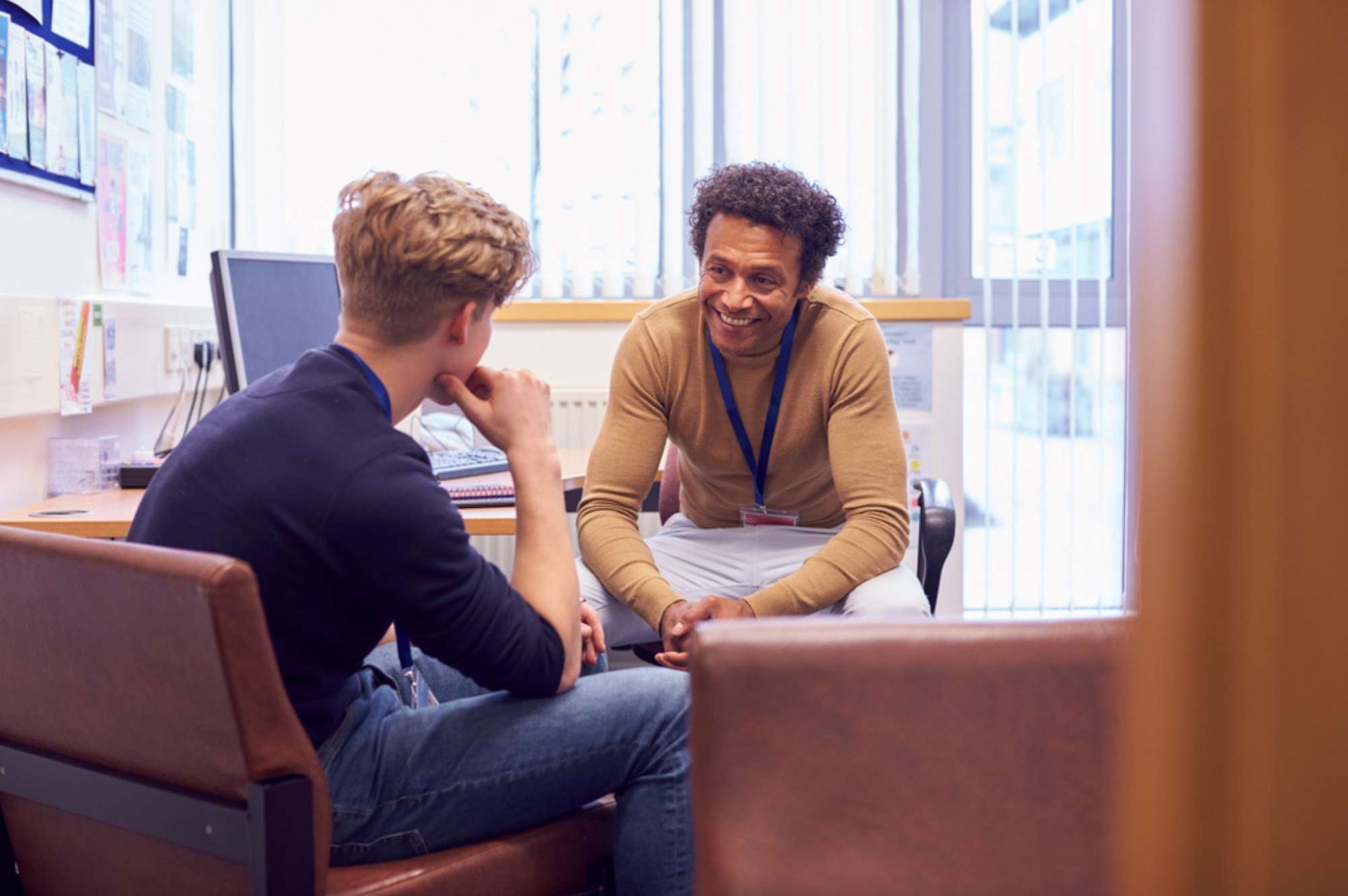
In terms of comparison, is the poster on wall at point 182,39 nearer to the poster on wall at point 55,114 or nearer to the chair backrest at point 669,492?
the poster on wall at point 55,114

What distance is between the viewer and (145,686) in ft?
3.23

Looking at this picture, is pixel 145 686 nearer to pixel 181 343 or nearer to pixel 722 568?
pixel 722 568

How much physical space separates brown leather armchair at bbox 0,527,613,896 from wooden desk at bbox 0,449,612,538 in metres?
0.67

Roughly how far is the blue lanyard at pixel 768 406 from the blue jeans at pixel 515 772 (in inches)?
30.2

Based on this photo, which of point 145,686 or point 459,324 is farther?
point 459,324

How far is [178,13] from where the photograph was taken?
289 centimetres

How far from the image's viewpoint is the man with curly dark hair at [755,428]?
6.32 ft

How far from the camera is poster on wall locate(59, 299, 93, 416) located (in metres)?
2.18

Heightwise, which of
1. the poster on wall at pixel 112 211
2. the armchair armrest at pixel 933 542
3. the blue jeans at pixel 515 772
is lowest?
the blue jeans at pixel 515 772

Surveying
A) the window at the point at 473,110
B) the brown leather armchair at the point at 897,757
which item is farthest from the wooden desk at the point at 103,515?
the window at the point at 473,110

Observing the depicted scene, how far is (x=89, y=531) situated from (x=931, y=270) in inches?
97.5

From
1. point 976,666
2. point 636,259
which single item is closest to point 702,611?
point 976,666

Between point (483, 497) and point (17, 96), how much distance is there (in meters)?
1.06

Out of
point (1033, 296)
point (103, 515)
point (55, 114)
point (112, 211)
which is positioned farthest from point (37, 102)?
point (1033, 296)
